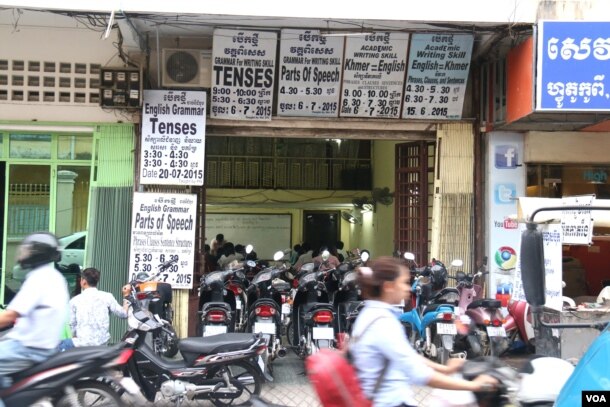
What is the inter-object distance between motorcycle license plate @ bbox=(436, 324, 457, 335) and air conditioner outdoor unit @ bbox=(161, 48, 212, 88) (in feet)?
14.9

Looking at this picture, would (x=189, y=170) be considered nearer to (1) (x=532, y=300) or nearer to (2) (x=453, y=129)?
(2) (x=453, y=129)

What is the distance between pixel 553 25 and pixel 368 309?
5483 mm

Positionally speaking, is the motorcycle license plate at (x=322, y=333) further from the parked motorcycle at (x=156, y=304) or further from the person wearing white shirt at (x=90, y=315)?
the person wearing white shirt at (x=90, y=315)

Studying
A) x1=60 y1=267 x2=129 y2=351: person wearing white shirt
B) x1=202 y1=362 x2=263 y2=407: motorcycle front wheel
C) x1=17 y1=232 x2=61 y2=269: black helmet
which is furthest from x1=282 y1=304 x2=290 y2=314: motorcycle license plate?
x1=17 y1=232 x2=61 y2=269: black helmet

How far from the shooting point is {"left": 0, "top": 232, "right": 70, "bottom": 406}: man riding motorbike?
4211 mm

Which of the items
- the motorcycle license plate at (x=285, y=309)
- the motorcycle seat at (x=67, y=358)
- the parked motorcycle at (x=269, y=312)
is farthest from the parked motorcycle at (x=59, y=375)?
the motorcycle license plate at (x=285, y=309)

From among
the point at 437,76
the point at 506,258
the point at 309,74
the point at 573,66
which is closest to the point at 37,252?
the point at 309,74

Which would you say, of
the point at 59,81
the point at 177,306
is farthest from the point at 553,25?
the point at 59,81

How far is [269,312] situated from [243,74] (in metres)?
3.40

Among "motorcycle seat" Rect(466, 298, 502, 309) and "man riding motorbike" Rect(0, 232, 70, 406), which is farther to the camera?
"motorcycle seat" Rect(466, 298, 502, 309)

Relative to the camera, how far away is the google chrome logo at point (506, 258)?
29.5 ft

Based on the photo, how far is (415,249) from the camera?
988 centimetres

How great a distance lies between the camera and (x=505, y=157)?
9133mm

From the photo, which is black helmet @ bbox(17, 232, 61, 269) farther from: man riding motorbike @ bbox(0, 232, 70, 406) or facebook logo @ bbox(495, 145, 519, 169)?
facebook logo @ bbox(495, 145, 519, 169)
